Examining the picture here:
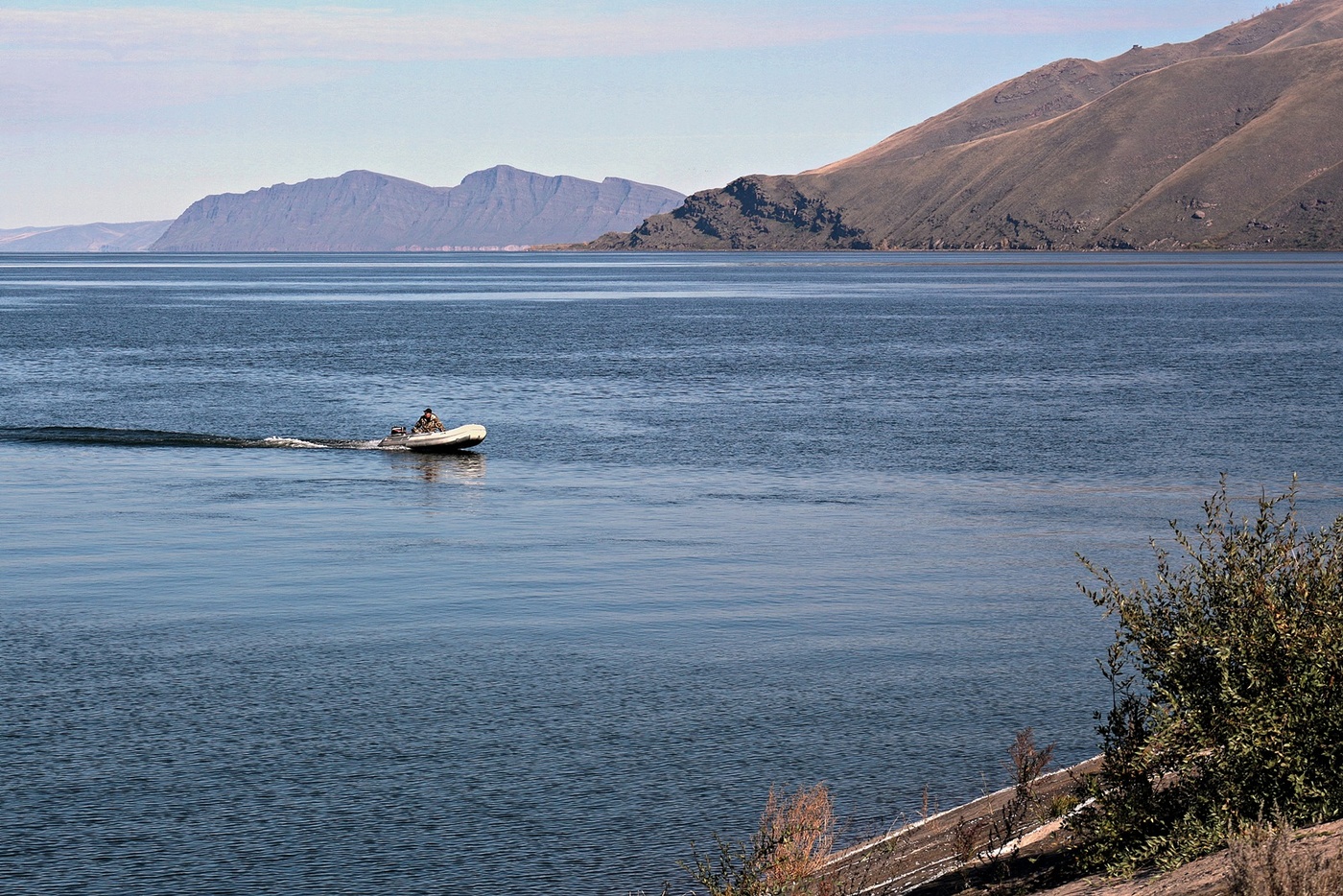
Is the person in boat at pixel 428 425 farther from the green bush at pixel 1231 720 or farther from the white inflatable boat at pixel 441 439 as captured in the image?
the green bush at pixel 1231 720

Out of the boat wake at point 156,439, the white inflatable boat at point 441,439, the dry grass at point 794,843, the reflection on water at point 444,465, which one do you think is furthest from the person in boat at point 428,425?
the dry grass at point 794,843

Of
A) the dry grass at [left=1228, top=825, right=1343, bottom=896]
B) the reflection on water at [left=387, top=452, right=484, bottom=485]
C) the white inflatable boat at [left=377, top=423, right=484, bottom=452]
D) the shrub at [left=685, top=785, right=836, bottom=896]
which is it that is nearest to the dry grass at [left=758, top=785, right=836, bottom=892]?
the shrub at [left=685, top=785, right=836, bottom=896]

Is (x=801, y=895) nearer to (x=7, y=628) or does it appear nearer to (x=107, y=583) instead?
(x=7, y=628)

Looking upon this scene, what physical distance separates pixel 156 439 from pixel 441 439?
9.34m

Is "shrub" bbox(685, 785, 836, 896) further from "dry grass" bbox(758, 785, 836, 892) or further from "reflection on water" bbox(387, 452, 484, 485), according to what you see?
"reflection on water" bbox(387, 452, 484, 485)

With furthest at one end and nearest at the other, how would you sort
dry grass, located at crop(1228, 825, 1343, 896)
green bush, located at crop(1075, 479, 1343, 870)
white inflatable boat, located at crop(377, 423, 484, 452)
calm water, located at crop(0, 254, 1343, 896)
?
white inflatable boat, located at crop(377, 423, 484, 452) → calm water, located at crop(0, 254, 1343, 896) → green bush, located at crop(1075, 479, 1343, 870) → dry grass, located at crop(1228, 825, 1343, 896)

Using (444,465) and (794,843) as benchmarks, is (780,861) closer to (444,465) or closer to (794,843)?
(794,843)

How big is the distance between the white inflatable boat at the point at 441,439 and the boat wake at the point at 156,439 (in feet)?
3.08

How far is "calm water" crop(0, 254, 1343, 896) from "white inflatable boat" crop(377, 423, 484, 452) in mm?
1056

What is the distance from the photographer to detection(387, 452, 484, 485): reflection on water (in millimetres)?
39656

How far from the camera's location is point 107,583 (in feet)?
81.8

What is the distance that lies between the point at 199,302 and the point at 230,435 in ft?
373

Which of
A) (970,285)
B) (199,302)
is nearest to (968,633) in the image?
(199,302)

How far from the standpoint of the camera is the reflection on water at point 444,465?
130ft
